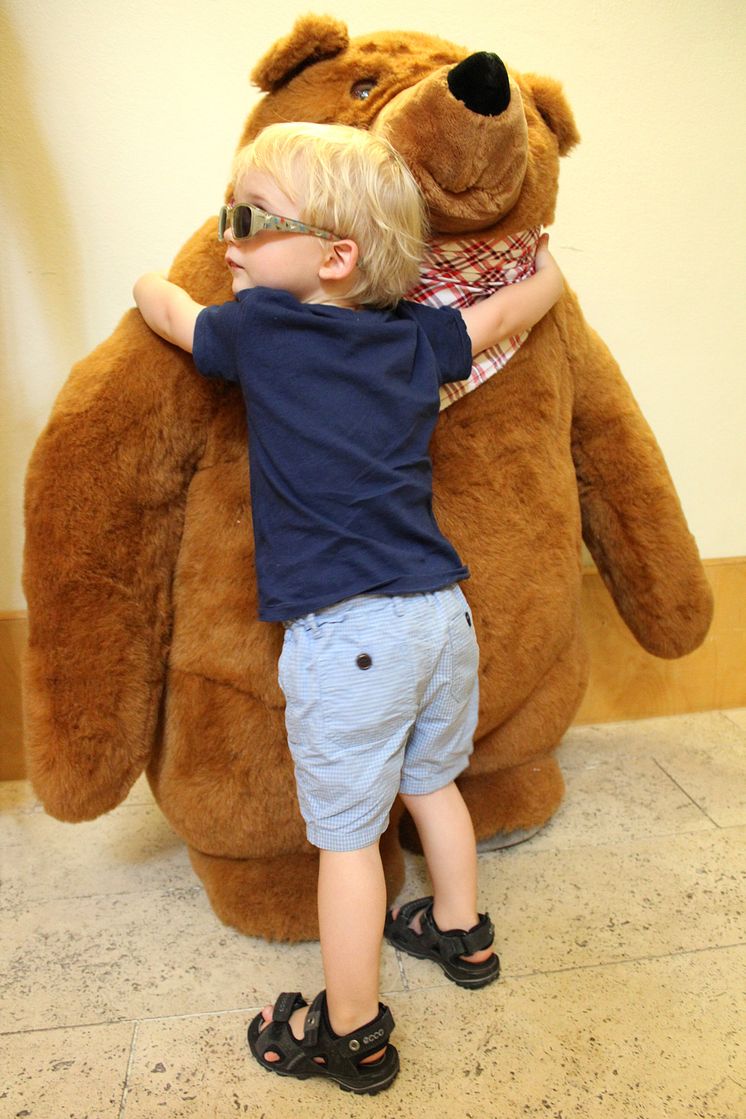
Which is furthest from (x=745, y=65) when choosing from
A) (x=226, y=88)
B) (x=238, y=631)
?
(x=238, y=631)

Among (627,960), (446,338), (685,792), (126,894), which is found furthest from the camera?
(685,792)

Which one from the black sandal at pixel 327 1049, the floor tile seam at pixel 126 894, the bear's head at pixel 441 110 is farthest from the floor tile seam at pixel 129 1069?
the bear's head at pixel 441 110

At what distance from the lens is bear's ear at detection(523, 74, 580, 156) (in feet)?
3.65

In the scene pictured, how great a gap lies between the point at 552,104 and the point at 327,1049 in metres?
1.11

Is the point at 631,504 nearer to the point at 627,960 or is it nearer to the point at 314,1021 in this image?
the point at 627,960

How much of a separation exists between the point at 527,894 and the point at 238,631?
561mm

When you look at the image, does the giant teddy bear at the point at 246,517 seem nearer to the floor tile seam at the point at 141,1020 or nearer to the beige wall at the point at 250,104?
the floor tile seam at the point at 141,1020

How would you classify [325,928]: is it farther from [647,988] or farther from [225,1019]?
[647,988]

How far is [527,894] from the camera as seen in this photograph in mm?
1288

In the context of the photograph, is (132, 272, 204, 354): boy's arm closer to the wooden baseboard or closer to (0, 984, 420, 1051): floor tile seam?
(0, 984, 420, 1051): floor tile seam

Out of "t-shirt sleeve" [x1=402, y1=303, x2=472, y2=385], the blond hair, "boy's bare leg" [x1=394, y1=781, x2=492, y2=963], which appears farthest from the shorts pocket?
the blond hair

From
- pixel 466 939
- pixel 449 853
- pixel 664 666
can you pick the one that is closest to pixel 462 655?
pixel 449 853

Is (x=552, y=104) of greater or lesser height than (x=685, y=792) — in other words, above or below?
above

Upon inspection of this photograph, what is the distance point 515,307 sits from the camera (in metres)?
1.12
